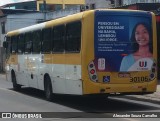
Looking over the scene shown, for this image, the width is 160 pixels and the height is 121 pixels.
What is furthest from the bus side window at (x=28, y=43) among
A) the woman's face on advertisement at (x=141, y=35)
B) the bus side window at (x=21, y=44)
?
the woman's face on advertisement at (x=141, y=35)

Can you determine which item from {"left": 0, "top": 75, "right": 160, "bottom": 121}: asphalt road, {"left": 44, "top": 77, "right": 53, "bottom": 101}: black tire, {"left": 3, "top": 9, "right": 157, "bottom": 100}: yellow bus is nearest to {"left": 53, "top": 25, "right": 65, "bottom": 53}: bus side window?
{"left": 3, "top": 9, "right": 157, "bottom": 100}: yellow bus

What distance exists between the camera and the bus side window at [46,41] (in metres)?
17.7

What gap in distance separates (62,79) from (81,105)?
1.08 metres

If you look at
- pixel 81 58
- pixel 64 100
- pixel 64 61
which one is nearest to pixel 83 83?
pixel 81 58

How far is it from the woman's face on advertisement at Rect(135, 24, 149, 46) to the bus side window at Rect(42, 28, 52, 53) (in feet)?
12.8

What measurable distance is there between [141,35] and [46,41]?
4.41 metres

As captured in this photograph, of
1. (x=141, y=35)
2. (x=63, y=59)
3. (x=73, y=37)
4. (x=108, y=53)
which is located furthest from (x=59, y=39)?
(x=141, y=35)

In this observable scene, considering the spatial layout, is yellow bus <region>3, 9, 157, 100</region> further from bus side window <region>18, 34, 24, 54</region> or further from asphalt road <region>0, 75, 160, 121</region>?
bus side window <region>18, 34, 24, 54</region>

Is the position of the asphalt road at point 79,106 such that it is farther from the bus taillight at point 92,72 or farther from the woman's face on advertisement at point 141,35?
the woman's face on advertisement at point 141,35

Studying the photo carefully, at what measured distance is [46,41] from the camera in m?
18.0

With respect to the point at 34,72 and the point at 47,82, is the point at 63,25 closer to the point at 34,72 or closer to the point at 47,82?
the point at 47,82

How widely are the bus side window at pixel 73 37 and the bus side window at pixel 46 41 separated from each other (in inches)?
78.6

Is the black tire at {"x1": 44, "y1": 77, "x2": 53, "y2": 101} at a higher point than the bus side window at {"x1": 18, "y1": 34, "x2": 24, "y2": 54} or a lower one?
lower

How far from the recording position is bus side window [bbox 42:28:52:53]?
57.9 ft
